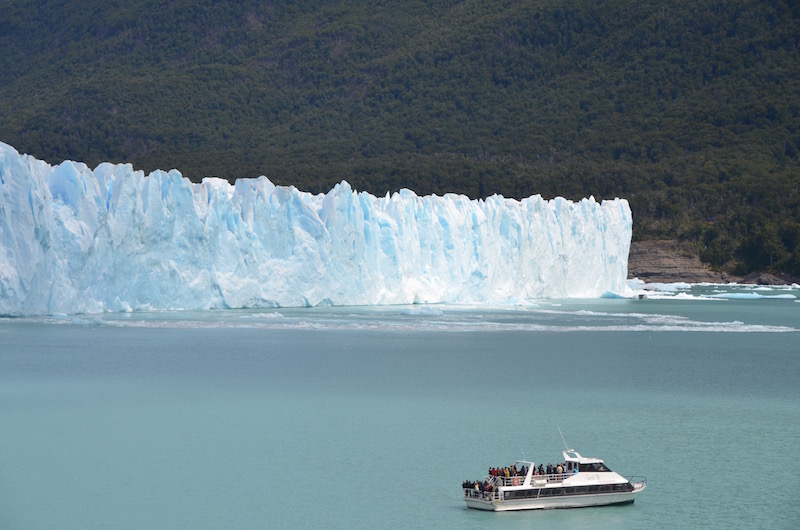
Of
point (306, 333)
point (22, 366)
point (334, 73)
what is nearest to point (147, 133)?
point (334, 73)

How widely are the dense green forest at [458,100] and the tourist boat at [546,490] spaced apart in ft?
168

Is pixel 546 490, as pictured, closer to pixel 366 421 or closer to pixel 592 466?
pixel 592 466

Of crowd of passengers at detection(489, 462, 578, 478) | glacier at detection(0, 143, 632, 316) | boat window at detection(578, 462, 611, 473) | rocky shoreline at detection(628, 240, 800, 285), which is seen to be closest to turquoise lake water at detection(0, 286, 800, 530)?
crowd of passengers at detection(489, 462, 578, 478)

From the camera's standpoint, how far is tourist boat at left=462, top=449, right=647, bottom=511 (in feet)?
43.7

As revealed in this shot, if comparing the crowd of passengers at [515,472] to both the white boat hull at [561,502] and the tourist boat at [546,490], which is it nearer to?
the tourist boat at [546,490]

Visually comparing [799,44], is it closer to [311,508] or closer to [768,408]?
[768,408]

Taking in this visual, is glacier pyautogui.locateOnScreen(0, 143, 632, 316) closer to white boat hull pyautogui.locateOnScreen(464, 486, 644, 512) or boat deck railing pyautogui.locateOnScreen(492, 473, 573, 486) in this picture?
boat deck railing pyautogui.locateOnScreen(492, 473, 573, 486)

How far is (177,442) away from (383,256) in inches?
898

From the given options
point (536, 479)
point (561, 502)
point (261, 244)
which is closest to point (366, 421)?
point (536, 479)

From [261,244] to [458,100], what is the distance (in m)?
52.1

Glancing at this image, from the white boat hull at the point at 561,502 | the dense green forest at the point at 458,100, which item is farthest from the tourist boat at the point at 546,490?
the dense green forest at the point at 458,100

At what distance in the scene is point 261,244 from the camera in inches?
1390

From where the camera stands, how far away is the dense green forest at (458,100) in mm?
70312

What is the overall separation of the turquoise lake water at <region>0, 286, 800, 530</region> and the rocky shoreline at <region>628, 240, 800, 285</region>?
33.1 metres
